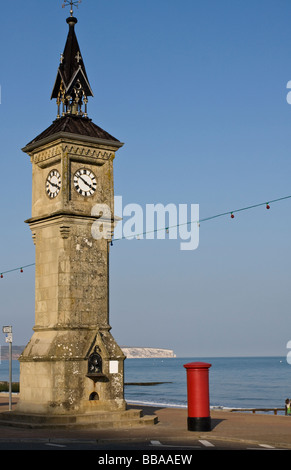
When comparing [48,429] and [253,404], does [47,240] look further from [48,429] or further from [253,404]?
[253,404]

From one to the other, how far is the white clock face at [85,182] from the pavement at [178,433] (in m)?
8.56

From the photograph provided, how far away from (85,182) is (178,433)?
1007cm

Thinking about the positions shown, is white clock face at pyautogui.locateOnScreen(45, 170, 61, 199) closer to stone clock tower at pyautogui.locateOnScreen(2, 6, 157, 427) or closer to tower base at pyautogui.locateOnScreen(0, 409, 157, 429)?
stone clock tower at pyautogui.locateOnScreen(2, 6, 157, 427)

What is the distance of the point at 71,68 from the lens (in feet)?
91.8

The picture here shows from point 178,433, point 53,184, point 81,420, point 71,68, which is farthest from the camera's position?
point 71,68

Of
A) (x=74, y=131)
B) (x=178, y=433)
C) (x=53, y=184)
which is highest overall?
(x=74, y=131)

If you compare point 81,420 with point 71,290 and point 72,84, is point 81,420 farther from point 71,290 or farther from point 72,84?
point 72,84

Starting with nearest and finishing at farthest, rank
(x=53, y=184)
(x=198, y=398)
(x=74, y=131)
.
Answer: (x=198, y=398) < (x=74, y=131) < (x=53, y=184)

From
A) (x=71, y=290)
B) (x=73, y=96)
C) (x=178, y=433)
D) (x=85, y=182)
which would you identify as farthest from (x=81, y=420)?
(x=73, y=96)

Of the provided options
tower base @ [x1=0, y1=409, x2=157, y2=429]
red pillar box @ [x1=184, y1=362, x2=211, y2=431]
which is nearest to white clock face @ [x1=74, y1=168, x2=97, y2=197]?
tower base @ [x1=0, y1=409, x2=157, y2=429]

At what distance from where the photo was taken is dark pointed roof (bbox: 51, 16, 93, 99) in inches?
1093

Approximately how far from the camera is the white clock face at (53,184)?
26302 millimetres
